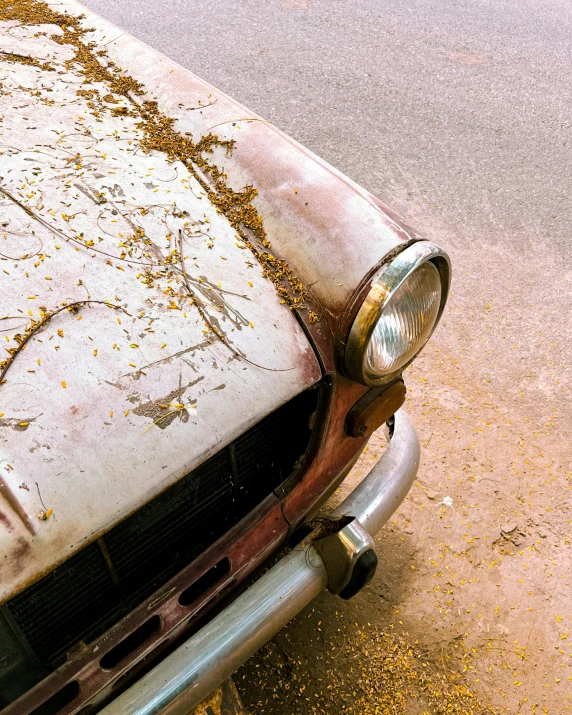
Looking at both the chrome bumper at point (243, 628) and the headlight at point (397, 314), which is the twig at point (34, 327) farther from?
the chrome bumper at point (243, 628)

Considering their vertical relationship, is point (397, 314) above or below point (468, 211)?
above

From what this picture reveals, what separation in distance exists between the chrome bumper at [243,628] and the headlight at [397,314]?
1.24ft

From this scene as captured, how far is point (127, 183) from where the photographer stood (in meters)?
1.61

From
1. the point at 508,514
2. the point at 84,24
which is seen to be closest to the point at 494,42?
the point at 84,24

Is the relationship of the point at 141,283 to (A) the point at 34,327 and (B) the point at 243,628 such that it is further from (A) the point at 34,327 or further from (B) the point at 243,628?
(B) the point at 243,628

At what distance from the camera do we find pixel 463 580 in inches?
83.9

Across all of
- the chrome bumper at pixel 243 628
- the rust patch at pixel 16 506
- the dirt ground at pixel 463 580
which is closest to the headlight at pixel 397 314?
the chrome bumper at pixel 243 628

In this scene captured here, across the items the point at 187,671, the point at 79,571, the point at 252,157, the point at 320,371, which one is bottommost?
the point at 187,671

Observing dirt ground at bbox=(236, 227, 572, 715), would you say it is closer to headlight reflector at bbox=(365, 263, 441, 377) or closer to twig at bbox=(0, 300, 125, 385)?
headlight reflector at bbox=(365, 263, 441, 377)

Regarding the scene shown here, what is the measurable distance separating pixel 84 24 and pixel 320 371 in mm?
1956

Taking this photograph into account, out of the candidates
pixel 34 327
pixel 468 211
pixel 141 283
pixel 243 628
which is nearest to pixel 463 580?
pixel 243 628

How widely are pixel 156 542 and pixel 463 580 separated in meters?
1.26

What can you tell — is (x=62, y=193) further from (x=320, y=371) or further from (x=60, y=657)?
(x=60, y=657)

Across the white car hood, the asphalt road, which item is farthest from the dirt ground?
the white car hood
